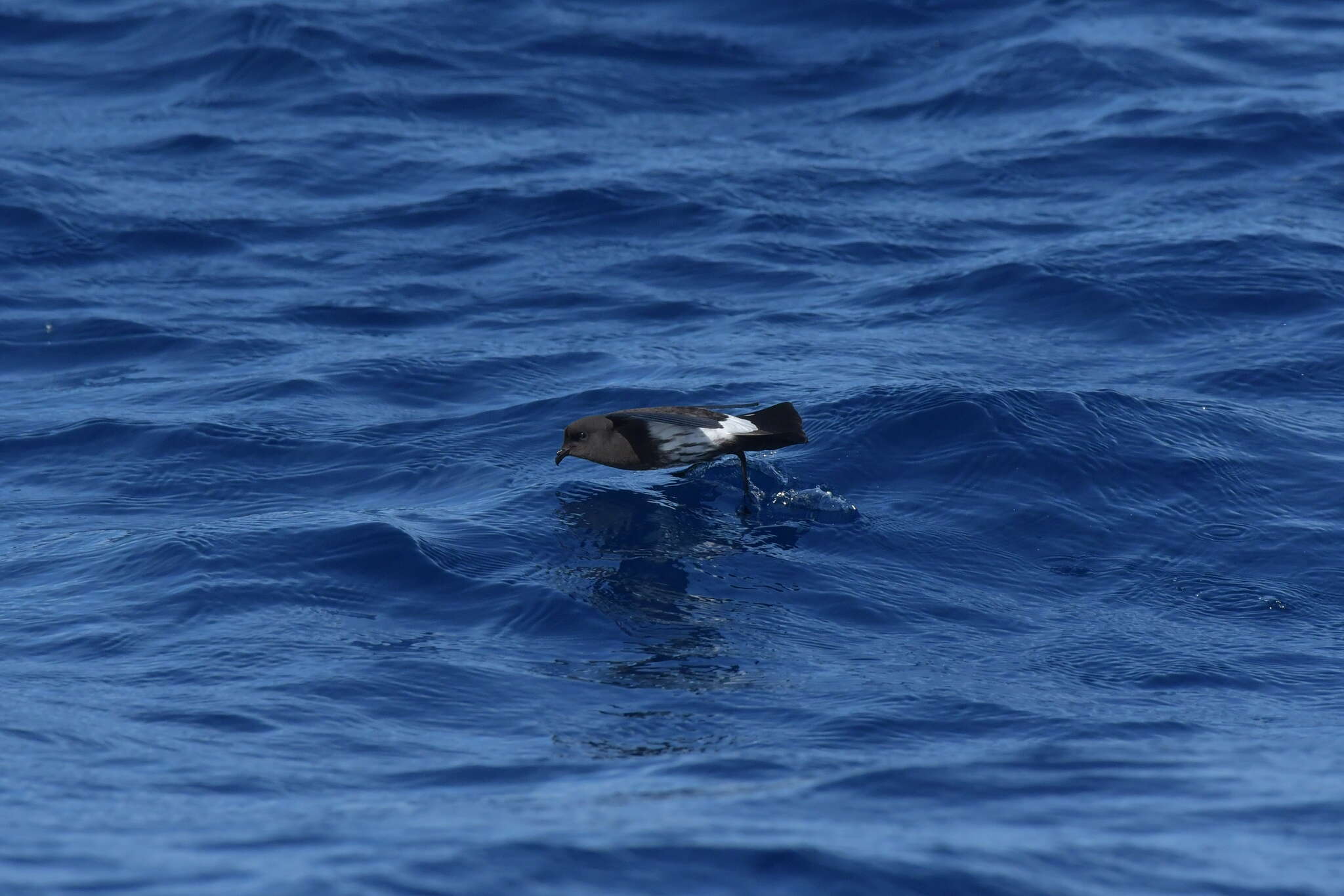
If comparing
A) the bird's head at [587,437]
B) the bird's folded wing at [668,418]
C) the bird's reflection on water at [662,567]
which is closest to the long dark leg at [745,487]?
the bird's reflection on water at [662,567]

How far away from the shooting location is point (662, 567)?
924 cm

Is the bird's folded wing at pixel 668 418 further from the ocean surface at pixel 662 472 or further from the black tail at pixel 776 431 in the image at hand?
the ocean surface at pixel 662 472

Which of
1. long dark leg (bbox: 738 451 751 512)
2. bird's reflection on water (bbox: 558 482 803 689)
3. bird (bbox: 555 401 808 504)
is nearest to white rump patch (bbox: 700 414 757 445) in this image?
bird (bbox: 555 401 808 504)

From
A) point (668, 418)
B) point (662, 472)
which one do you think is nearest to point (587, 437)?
point (668, 418)

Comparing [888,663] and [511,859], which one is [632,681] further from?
[511,859]

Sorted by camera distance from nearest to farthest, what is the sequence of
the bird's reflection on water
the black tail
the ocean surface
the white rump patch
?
the ocean surface, the bird's reflection on water, the black tail, the white rump patch

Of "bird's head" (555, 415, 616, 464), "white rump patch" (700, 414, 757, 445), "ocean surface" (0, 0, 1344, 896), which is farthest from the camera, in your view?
"bird's head" (555, 415, 616, 464)

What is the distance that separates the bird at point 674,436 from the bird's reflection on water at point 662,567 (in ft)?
1.23

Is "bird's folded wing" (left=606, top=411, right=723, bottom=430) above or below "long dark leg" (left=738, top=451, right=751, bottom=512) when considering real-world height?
above

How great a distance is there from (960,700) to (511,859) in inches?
110

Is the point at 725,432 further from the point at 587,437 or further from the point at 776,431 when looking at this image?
the point at 587,437

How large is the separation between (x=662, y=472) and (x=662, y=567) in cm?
180

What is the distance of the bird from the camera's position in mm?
9766

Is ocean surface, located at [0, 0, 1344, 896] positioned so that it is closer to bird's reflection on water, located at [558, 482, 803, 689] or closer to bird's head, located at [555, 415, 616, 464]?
bird's reflection on water, located at [558, 482, 803, 689]
